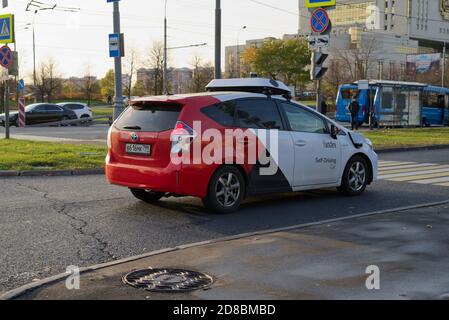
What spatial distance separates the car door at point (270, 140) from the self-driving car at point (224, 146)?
14 millimetres

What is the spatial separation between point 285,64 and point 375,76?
90.3 ft

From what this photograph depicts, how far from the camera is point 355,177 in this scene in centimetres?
1016

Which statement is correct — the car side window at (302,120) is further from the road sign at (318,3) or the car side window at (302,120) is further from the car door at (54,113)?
the car door at (54,113)

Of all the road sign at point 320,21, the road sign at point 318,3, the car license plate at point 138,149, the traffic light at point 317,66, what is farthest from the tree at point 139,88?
the car license plate at point 138,149

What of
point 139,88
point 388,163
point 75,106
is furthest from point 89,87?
point 388,163

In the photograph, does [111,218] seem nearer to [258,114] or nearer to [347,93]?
[258,114]

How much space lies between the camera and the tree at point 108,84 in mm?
92250

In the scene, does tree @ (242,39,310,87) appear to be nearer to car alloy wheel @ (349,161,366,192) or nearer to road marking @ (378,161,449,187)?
road marking @ (378,161,449,187)

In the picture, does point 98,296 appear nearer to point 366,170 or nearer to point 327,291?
point 327,291

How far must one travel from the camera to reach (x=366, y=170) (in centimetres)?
1038

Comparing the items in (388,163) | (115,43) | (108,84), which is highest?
(108,84)

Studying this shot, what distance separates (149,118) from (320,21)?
955cm
